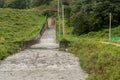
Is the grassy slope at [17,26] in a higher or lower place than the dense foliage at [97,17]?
lower

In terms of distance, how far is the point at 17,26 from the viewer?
72.2 m

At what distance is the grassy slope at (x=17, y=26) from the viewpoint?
181ft

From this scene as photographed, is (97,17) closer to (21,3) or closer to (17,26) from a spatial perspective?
(17,26)

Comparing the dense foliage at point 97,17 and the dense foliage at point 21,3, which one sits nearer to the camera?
the dense foliage at point 97,17

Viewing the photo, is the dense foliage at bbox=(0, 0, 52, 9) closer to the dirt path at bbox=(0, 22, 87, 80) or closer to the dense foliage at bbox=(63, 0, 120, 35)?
the dense foliage at bbox=(63, 0, 120, 35)

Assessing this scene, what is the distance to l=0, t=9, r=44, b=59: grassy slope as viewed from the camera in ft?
181

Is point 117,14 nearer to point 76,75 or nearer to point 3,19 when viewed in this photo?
point 3,19

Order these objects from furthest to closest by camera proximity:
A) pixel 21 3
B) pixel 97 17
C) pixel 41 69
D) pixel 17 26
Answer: pixel 21 3 < pixel 17 26 < pixel 97 17 < pixel 41 69

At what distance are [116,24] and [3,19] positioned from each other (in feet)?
98.4

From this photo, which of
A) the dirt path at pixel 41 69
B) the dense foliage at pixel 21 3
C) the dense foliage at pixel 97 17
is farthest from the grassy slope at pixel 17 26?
the dense foliage at pixel 21 3

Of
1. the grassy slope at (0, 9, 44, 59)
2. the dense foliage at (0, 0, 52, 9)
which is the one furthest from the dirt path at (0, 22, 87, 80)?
the dense foliage at (0, 0, 52, 9)

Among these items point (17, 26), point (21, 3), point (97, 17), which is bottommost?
point (17, 26)

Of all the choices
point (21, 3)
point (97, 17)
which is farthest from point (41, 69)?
point (21, 3)

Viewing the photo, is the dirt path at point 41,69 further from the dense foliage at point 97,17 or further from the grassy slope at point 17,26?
the dense foliage at point 97,17
